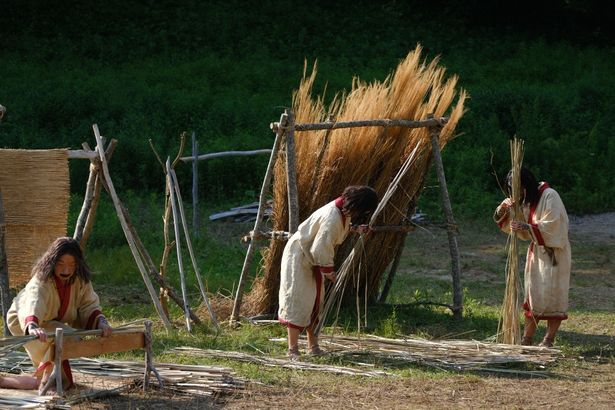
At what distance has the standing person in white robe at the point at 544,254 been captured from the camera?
24.0 ft

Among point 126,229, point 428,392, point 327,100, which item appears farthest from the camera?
point 327,100

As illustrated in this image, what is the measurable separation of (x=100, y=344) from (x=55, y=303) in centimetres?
38

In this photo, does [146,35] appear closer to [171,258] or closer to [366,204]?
[171,258]

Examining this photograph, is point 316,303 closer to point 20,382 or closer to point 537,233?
point 537,233

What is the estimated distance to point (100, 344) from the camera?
5648mm

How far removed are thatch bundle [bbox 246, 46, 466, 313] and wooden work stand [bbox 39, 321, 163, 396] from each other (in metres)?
2.34

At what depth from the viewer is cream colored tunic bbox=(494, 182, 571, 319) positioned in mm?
7312

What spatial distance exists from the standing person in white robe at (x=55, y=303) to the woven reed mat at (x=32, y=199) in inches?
47.4

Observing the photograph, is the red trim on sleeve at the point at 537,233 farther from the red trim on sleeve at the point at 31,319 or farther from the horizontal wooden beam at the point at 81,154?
the red trim on sleeve at the point at 31,319

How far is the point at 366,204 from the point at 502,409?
1648 millimetres

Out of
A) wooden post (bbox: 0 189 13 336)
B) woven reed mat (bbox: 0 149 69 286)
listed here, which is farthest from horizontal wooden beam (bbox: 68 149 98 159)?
wooden post (bbox: 0 189 13 336)

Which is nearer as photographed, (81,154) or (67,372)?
(67,372)

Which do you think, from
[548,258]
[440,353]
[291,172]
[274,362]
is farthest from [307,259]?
[548,258]

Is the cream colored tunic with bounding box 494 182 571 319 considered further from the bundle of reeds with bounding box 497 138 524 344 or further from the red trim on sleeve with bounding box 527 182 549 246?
the bundle of reeds with bounding box 497 138 524 344
